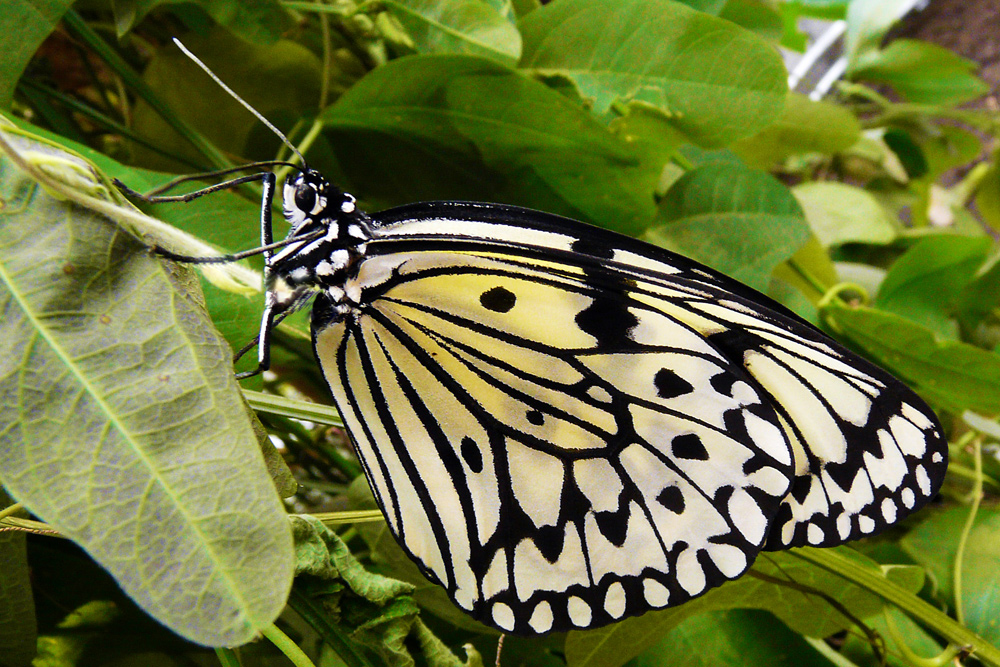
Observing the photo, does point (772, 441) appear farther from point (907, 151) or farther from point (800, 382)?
point (907, 151)

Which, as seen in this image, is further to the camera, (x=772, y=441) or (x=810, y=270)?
(x=810, y=270)

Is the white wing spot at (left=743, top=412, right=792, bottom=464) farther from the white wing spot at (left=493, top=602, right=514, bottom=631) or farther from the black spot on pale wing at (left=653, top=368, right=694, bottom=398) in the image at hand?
the white wing spot at (left=493, top=602, right=514, bottom=631)

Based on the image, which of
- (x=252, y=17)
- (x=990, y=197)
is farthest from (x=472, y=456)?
(x=990, y=197)

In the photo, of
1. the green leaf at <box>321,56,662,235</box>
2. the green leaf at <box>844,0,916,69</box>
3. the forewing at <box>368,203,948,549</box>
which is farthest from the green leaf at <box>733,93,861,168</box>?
the forewing at <box>368,203,948,549</box>

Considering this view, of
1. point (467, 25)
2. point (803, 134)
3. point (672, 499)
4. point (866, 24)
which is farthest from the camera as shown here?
point (866, 24)

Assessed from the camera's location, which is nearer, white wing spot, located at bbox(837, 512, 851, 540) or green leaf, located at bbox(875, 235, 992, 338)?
white wing spot, located at bbox(837, 512, 851, 540)

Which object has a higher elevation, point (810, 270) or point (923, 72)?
point (923, 72)

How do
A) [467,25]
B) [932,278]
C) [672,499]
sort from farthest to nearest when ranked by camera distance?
[932,278] < [467,25] < [672,499]

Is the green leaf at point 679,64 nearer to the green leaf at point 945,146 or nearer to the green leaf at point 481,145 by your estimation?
the green leaf at point 481,145
